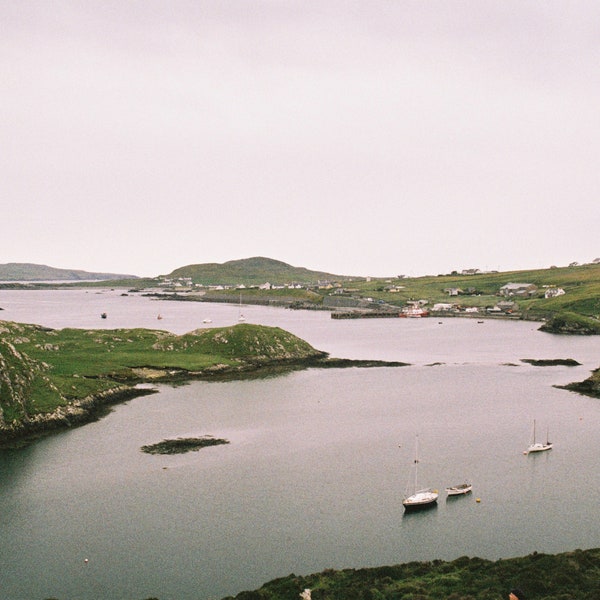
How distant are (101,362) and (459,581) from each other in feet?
287

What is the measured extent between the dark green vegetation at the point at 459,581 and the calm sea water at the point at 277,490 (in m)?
3.21

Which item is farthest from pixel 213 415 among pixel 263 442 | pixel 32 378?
pixel 32 378

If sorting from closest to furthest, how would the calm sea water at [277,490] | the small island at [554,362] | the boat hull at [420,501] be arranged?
1. the calm sea water at [277,490]
2. the boat hull at [420,501]
3. the small island at [554,362]

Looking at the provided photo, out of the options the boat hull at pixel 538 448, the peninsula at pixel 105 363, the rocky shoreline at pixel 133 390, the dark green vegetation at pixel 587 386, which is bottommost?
the boat hull at pixel 538 448

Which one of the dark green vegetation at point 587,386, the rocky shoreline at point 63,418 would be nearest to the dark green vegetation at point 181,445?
the rocky shoreline at point 63,418

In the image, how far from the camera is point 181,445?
225 feet

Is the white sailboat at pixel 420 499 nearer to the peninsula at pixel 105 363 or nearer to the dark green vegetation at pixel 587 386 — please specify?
the peninsula at pixel 105 363

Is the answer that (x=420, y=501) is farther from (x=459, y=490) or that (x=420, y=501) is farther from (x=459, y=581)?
(x=459, y=581)

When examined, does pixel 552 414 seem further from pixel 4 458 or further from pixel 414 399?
pixel 4 458

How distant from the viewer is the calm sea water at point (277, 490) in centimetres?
4184

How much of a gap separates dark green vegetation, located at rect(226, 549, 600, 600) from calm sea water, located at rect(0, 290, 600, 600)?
10.5 ft

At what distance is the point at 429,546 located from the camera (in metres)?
45.3

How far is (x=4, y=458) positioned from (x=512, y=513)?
52.6m

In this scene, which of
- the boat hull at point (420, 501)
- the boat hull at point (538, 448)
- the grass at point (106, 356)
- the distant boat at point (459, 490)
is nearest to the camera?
the boat hull at point (420, 501)
